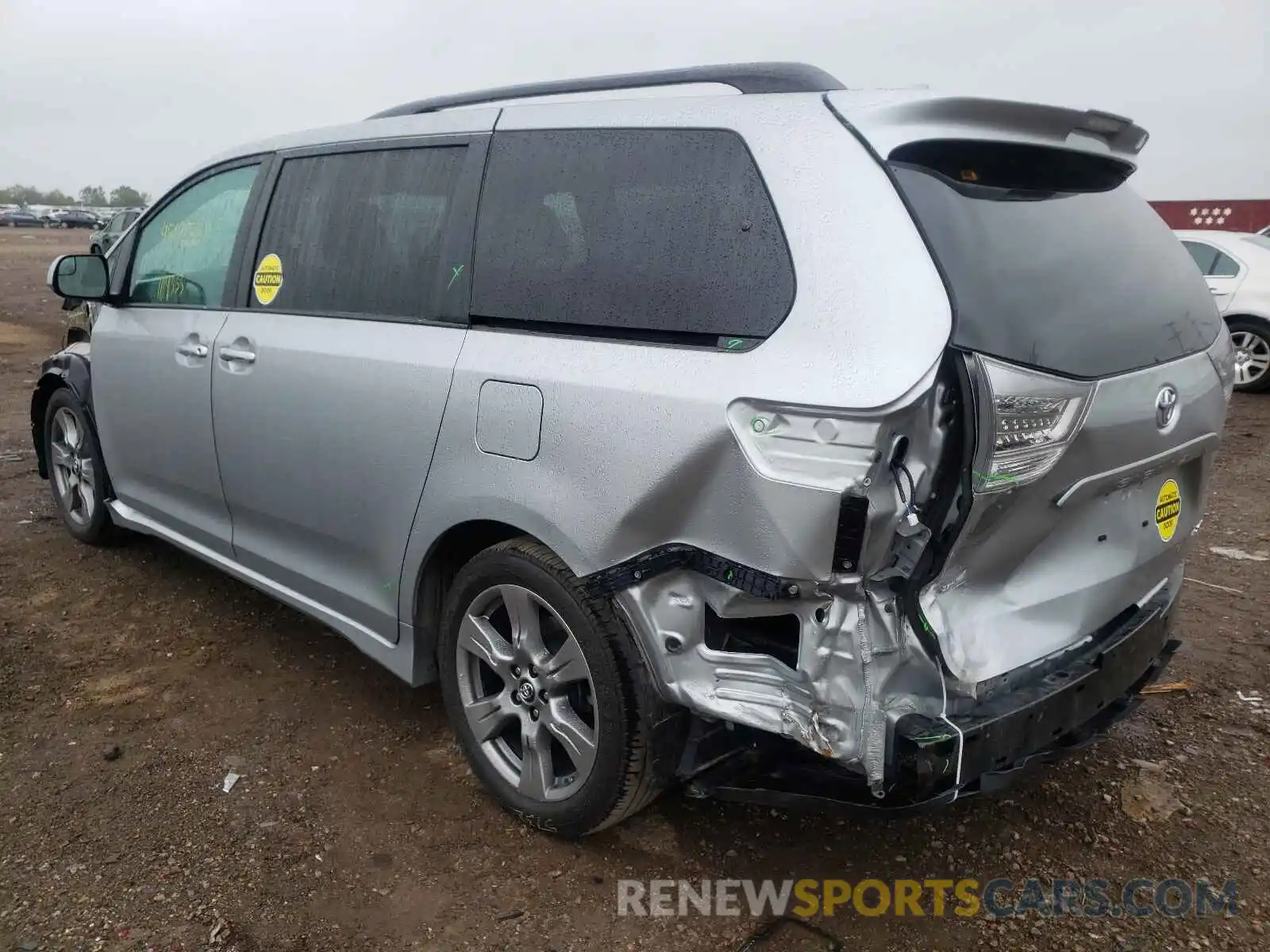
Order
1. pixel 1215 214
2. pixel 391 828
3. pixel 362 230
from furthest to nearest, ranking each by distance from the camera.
Answer: pixel 1215 214, pixel 362 230, pixel 391 828

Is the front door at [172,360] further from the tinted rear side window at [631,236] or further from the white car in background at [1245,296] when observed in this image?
the white car in background at [1245,296]

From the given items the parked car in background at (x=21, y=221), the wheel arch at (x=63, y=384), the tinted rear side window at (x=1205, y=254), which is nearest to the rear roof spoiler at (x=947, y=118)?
the wheel arch at (x=63, y=384)

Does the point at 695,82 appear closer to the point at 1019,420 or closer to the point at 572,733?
the point at 1019,420

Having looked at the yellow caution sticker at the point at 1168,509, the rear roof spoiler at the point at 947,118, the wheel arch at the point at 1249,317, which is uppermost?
the rear roof spoiler at the point at 947,118

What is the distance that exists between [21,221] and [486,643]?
7368 cm

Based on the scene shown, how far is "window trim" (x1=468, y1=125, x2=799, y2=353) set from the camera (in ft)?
6.57

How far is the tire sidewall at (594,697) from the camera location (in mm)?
2277

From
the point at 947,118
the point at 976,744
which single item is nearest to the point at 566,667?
the point at 976,744

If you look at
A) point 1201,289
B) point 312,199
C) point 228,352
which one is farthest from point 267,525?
point 1201,289

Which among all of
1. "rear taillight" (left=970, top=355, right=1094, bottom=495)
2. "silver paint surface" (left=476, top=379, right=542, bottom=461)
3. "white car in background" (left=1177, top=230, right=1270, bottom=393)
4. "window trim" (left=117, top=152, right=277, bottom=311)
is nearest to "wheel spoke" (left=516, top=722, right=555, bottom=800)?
"silver paint surface" (left=476, top=379, right=542, bottom=461)

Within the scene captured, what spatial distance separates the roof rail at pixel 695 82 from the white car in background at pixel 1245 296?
8.48m

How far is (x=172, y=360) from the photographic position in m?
3.65

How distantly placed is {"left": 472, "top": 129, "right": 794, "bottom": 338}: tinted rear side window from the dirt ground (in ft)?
4.38

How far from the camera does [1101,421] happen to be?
2010mm
